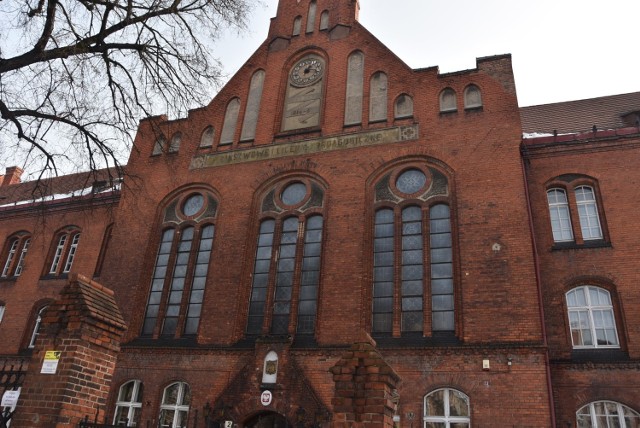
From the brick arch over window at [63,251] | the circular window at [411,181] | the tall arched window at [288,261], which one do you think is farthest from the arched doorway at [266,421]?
the brick arch over window at [63,251]

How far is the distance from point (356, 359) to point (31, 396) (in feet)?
12.9

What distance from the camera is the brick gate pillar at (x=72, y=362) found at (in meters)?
6.18

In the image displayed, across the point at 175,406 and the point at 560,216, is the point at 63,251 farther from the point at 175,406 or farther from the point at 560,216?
the point at 560,216

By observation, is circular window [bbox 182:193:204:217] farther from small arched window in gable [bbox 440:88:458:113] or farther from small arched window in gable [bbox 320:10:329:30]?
small arched window in gable [bbox 440:88:458:113]

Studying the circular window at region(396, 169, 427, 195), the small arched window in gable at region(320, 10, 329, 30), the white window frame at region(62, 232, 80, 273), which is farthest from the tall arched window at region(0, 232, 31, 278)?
the circular window at region(396, 169, 427, 195)

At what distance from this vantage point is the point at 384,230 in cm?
1348

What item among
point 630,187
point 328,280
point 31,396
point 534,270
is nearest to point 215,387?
point 328,280

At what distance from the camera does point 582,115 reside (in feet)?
56.9

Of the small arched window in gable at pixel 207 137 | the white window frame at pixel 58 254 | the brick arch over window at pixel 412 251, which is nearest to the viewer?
the brick arch over window at pixel 412 251

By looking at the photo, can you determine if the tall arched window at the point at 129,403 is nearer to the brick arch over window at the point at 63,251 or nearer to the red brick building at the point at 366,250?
the red brick building at the point at 366,250

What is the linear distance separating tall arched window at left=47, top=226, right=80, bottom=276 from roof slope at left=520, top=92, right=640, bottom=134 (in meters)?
15.9

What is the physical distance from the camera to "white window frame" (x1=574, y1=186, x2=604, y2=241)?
13258mm

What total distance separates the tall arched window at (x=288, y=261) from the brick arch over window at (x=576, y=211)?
20.2ft

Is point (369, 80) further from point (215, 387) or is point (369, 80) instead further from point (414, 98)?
point (215, 387)
